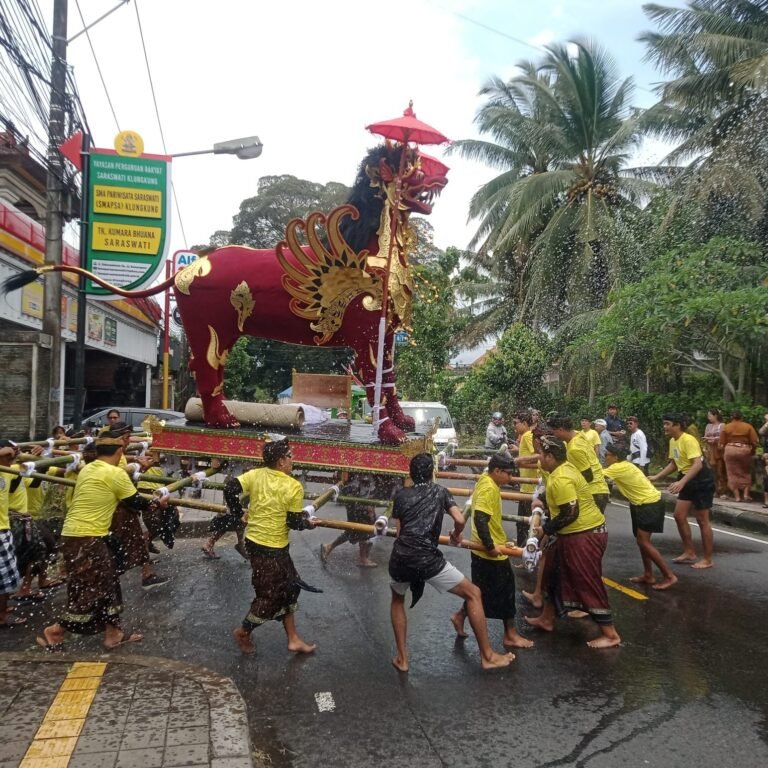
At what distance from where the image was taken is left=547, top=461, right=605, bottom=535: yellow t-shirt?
482 centimetres

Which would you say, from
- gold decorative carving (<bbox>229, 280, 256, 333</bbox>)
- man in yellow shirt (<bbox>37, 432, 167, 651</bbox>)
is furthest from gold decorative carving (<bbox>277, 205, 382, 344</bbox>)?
man in yellow shirt (<bbox>37, 432, 167, 651</bbox>)

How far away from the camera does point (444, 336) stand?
69.5ft

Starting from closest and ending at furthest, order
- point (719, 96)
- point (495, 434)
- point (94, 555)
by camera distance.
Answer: point (94, 555) → point (495, 434) → point (719, 96)

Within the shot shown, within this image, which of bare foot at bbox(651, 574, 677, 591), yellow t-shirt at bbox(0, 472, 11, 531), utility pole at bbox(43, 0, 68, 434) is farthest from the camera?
utility pole at bbox(43, 0, 68, 434)

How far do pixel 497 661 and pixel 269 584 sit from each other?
154cm

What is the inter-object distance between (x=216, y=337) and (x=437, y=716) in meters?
3.56

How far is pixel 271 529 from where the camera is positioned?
4508 mm

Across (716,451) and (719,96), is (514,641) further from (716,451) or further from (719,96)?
(719,96)

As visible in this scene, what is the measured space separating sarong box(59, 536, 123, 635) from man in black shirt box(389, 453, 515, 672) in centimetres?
189

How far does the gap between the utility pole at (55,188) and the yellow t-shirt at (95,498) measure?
4.88 m

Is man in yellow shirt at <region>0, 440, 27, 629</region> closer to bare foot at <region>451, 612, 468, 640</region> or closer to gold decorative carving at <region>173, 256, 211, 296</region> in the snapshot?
gold decorative carving at <region>173, 256, 211, 296</region>

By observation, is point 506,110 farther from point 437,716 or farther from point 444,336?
point 437,716

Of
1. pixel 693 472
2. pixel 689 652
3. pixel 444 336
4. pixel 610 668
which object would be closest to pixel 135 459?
pixel 610 668

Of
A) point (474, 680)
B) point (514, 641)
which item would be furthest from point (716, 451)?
point (474, 680)
